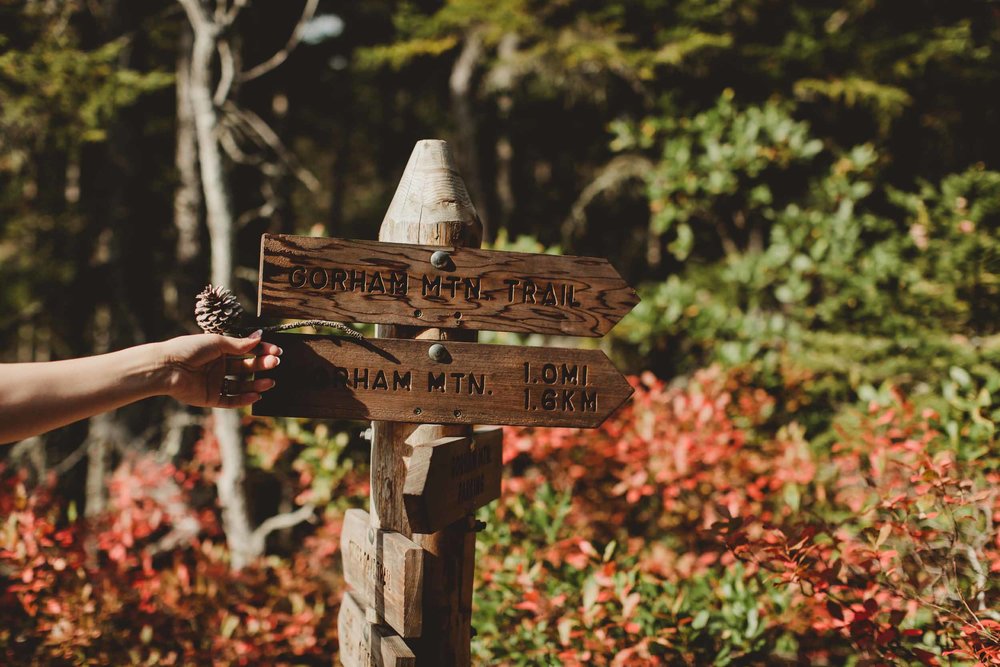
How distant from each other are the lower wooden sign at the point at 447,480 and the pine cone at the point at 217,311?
2.08ft

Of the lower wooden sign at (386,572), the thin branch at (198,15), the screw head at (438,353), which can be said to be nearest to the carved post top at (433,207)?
the screw head at (438,353)

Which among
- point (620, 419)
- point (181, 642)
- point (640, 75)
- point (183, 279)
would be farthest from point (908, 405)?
point (183, 279)

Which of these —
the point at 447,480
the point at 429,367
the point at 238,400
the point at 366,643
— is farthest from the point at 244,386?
the point at 366,643

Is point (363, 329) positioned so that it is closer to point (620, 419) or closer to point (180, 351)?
point (620, 419)

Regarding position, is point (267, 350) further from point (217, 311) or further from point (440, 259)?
point (440, 259)

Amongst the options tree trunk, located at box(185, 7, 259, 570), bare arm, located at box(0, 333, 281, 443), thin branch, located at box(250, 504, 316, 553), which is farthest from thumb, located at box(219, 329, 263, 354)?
thin branch, located at box(250, 504, 316, 553)

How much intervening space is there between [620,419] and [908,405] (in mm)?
1623

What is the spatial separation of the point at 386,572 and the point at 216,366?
0.79 meters

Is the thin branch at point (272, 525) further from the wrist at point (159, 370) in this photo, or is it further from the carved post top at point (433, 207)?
the carved post top at point (433, 207)

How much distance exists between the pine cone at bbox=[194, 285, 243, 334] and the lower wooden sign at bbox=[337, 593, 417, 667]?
1003mm

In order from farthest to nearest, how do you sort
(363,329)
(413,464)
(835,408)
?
(835,408) < (363,329) < (413,464)

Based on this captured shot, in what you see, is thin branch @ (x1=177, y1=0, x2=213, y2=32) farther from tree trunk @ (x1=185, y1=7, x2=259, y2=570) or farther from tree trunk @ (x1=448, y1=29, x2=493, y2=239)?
tree trunk @ (x1=448, y1=29, x2=493, y2=239)

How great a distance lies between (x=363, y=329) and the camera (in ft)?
13.7

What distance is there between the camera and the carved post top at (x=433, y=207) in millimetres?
1994
